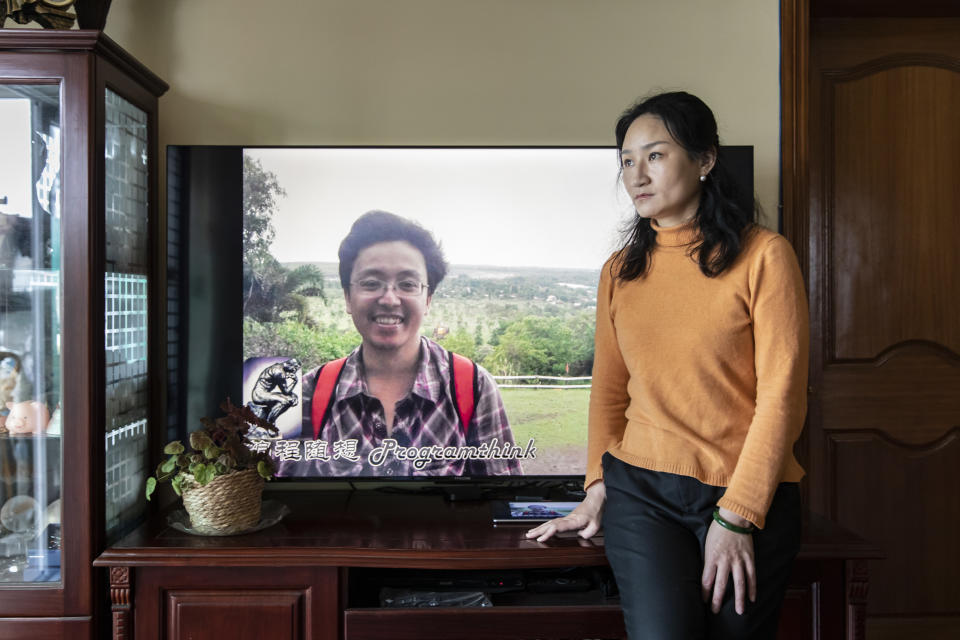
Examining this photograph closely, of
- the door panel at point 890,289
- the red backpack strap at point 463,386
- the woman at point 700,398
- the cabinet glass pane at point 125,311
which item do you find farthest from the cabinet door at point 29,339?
the door panel at point 890,289

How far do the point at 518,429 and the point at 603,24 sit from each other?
1213mm

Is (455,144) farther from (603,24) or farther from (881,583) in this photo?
(881,583)

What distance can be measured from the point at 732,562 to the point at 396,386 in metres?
1.01

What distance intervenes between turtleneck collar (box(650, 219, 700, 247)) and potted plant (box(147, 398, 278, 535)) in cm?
105

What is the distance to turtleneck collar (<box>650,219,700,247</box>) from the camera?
152 centimetres

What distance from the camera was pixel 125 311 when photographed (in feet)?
6.40

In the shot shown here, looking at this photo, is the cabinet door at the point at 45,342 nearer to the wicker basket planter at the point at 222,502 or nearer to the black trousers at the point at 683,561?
the wicker basket planter at the point at 222,502

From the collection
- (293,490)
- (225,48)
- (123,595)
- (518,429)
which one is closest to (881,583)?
(518,429)

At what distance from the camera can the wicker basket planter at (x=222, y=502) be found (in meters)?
1.76

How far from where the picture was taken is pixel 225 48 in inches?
86.8

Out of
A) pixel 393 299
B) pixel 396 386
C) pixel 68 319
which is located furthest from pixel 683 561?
pixel 68 319

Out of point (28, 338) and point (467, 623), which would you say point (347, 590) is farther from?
point (28, 338)

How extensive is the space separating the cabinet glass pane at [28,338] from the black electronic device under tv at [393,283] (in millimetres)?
302

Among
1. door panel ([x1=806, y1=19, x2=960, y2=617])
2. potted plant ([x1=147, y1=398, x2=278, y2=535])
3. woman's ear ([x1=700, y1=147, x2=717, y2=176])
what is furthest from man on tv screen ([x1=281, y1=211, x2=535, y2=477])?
door panel ([x1=806, y1=19, x2=960, y2=617])
